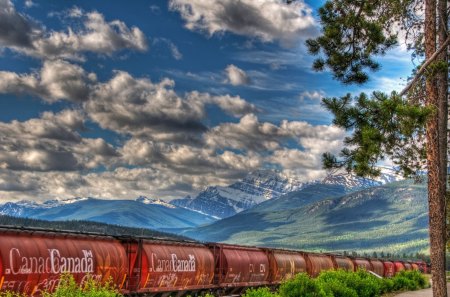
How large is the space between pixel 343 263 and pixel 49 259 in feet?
146

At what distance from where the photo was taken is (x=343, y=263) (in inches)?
2422

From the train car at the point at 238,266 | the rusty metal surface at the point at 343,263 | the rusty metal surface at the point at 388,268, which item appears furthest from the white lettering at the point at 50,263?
the rusty metal surface at the point at 388,268

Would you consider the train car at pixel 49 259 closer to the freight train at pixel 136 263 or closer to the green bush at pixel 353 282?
the freight train at pixel 136 263

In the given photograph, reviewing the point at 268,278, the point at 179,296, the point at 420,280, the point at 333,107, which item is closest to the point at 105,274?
the point at 179,296

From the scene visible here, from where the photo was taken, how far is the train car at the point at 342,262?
60.2m

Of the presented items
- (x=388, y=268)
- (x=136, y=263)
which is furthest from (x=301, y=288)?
(x=388, y=268)

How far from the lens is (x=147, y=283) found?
30.1 m

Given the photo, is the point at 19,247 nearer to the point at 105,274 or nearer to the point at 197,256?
the point at 105,274

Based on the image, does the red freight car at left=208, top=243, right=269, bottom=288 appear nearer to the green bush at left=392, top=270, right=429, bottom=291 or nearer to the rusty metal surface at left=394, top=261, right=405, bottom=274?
the green bush at left=392, top=270, right=429, bottom=291

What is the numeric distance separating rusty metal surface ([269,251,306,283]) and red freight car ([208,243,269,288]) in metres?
0.91

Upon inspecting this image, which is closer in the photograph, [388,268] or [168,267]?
[168,267]

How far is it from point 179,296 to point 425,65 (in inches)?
814

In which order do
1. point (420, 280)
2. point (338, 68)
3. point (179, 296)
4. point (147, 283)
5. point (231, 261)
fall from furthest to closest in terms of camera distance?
point (420, 280) < point (231, 261) < point (179, 296) < point (147, 283) < point (338, 68)

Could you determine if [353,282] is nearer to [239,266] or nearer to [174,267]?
[174,267]
